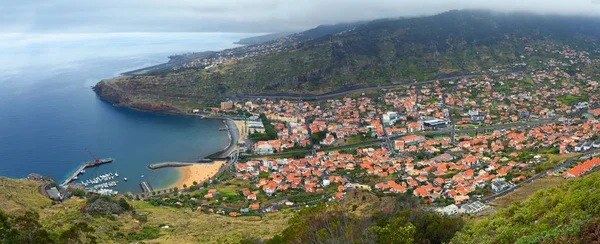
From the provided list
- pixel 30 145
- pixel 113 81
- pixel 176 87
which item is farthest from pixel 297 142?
pixel 113 81

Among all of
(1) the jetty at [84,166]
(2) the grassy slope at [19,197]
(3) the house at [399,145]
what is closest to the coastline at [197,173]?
(1) the jetty at [84,166]

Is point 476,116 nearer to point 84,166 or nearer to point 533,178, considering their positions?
point 533,178

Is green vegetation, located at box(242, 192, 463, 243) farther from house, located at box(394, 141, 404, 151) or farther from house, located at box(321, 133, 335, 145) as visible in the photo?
house, located at box(321, 133, 335, 145)

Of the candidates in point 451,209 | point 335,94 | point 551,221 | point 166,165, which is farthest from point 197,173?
point 335,94

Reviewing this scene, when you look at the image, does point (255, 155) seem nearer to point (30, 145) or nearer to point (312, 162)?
point (312, 162)

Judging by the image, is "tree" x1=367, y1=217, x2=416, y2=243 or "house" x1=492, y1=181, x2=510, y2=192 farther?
"house" x1=492, y1=181, x2=510, y2=192

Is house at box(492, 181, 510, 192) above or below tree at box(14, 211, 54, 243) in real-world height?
below

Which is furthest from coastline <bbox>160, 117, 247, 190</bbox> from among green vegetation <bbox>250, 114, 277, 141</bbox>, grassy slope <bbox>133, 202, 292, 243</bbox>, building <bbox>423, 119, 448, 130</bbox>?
building <bbox>423, 119, 448, 130</bbox>
